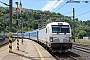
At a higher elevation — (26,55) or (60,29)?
(60,29)

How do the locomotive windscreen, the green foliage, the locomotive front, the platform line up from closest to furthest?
the platform, the locomotive front, the locomotive windscreen, the green foliage

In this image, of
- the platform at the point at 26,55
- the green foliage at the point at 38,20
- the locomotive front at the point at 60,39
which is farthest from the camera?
the green foliage at the point at 38,20

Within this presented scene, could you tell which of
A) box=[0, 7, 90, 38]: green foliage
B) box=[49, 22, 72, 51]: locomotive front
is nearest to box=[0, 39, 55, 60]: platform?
box=[49, 22, 72, 51]: locomotive front

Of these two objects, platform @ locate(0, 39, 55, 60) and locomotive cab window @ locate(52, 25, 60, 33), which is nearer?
platform @ locate(0, 39, 55, 60)

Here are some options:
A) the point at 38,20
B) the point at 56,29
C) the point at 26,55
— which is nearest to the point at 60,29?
the point at 56,29

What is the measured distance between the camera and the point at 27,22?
124 meters

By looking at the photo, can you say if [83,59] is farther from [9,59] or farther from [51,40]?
[9,59]

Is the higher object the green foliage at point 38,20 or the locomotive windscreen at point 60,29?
the green foliage at point 38,20

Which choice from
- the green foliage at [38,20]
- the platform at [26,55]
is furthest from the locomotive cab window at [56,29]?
the green foliage at [38,20]

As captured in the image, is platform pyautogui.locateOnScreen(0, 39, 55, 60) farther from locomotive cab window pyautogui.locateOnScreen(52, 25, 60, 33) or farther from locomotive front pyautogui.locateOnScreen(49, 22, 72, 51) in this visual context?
locomotive cab window pyautogui.locateOnScreen(52, 25, 60, 33)

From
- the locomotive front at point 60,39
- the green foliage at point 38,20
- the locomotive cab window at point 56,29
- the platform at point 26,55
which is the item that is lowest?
the platform at point 26,55

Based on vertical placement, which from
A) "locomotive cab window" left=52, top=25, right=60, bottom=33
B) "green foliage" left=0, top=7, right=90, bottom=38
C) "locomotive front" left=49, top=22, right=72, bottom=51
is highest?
"green foliage" left=0, top=7, right=90, bottom=38

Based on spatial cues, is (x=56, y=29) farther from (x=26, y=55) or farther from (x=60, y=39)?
(x=26, y=55)

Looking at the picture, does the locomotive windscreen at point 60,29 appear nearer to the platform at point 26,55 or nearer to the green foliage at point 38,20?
the platform at point 26,55
